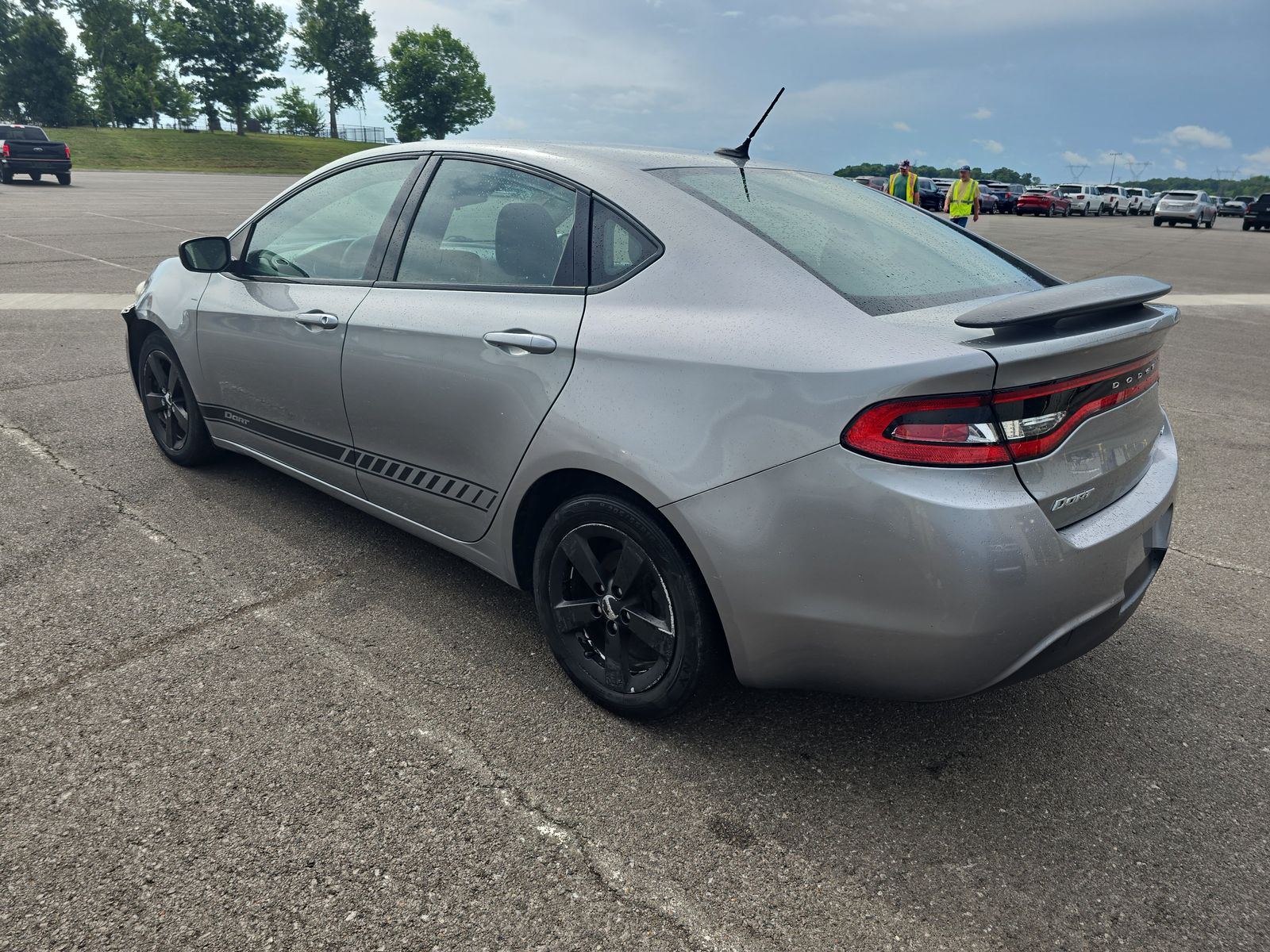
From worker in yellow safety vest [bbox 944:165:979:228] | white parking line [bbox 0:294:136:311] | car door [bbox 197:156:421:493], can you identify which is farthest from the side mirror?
worker in yellow safety vest [bbox 944:165:979:228]

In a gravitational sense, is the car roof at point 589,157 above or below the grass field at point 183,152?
above

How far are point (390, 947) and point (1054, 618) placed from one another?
1640 millimetres

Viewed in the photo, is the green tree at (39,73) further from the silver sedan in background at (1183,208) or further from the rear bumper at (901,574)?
the rear bumper at (901,574)

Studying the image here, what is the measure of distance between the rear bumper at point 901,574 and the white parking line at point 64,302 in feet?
28.5

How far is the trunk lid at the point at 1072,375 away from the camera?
80.4 inches

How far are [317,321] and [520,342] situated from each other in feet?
3.72

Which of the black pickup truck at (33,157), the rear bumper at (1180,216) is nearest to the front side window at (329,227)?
the black pickup truck at (33,157)

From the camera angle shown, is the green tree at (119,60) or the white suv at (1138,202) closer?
the white suv at (1138,202)

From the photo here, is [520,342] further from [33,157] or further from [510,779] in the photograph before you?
[33,157]

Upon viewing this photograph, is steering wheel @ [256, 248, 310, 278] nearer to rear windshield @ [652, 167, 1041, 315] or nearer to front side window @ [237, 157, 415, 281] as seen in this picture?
front side window @ [237, 157, 415, 281]

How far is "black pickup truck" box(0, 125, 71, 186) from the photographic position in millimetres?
29172

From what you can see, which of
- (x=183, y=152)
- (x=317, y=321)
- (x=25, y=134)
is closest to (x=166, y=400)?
(x=317, y=321)

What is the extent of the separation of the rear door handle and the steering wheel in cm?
131

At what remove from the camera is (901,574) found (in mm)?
2047
